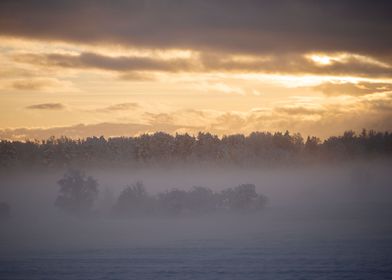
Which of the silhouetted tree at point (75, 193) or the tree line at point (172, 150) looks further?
the tree line at point (172, 150)

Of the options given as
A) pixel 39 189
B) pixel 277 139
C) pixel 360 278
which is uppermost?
pixel 277 139

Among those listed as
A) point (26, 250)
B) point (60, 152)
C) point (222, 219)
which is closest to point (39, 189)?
point (60, 152)

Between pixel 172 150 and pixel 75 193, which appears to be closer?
pixel 75 193

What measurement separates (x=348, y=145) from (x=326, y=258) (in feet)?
390

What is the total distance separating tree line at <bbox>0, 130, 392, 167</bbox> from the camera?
178100 millimetres

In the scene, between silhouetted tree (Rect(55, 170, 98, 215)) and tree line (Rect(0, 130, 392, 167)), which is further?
tree line (Rect(0, 130, 392, 167))

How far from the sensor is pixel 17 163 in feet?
598

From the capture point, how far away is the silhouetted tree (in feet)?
420

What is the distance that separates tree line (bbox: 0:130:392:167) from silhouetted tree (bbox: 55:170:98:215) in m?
42.1

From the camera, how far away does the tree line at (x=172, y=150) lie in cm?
17810

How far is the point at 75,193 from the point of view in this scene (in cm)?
12900

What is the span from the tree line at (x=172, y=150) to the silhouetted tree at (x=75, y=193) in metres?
42.1

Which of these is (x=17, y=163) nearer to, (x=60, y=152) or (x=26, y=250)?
(x=60, y=152)

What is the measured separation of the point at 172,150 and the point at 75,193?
60.0m
